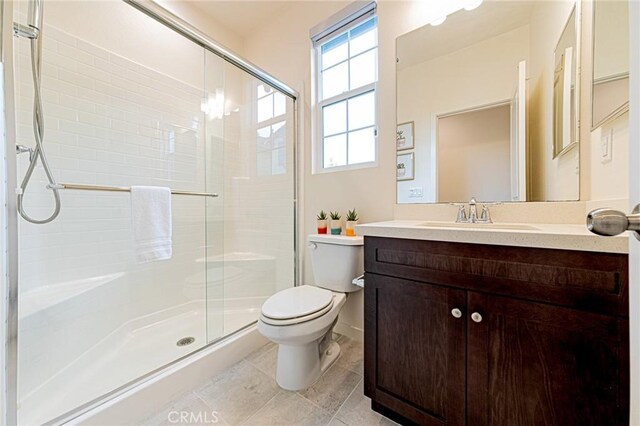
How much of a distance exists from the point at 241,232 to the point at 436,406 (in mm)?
1784

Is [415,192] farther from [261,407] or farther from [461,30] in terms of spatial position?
[261,407]

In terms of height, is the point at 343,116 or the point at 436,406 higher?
the point at 343,116

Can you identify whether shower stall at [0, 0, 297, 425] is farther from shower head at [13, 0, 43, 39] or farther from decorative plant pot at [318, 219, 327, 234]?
decorative plant pot at [318, 219, 327, 234]

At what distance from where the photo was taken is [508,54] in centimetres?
129

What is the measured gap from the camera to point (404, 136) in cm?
157

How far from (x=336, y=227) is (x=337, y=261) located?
0.88 feet

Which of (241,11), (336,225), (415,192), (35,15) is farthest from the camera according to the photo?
(241,11)

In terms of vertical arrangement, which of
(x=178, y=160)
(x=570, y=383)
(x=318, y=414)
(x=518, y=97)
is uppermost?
(x=518, y=97)

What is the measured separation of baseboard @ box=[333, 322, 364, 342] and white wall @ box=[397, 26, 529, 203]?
963mm

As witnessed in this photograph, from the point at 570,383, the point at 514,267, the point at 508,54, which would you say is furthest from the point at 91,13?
the point at 570,383

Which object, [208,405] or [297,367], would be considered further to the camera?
[297,367]

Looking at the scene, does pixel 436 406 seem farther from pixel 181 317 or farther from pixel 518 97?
pixel 181 317

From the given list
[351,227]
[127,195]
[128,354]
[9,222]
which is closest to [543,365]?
[351,227]

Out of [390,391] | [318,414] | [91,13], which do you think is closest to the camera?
[390,391]
